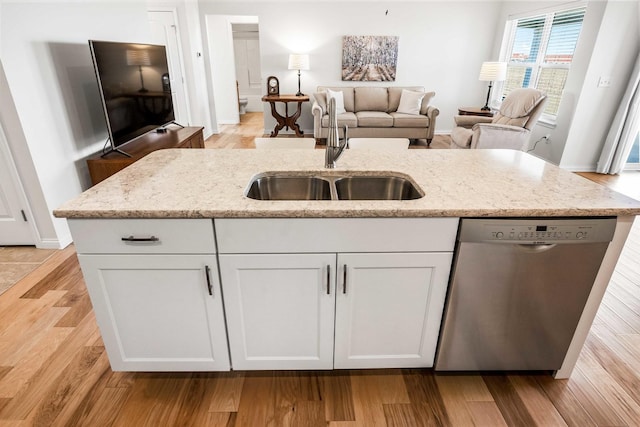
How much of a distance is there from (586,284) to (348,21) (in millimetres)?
5540

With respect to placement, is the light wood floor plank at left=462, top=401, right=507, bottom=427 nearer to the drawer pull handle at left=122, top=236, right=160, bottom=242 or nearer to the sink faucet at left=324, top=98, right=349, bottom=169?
the sink faucet at left=324, top=98, right=349, bottom=169

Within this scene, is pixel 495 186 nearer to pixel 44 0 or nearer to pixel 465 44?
pixel 44 0

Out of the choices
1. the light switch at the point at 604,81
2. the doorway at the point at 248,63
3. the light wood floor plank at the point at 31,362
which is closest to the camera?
the light wood floor plank at the point at 31,362

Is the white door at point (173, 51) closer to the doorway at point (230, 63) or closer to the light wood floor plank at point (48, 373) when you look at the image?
the doorway at point (230, 63)

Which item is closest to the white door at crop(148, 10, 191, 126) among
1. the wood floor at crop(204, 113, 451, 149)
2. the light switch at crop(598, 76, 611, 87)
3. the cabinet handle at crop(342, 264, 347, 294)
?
the wood floor at crop(204, 113, 451, 149)

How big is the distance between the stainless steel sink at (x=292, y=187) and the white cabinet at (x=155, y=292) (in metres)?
0.44

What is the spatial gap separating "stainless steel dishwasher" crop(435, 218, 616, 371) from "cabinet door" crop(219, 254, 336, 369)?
50 centimetres

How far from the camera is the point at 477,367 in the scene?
1525 millimetres

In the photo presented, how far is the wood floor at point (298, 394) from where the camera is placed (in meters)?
1.40

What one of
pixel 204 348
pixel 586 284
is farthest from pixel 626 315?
pixel 204 348

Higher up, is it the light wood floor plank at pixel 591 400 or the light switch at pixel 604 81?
the light switch at pixel 604 81

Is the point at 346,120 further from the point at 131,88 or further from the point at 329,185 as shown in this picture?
the point at 329,185

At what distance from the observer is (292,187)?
5.35ft

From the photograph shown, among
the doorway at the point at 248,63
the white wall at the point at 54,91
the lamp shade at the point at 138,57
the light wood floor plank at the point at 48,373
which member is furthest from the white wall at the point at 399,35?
the light wood floor plank at the point at 48,373
